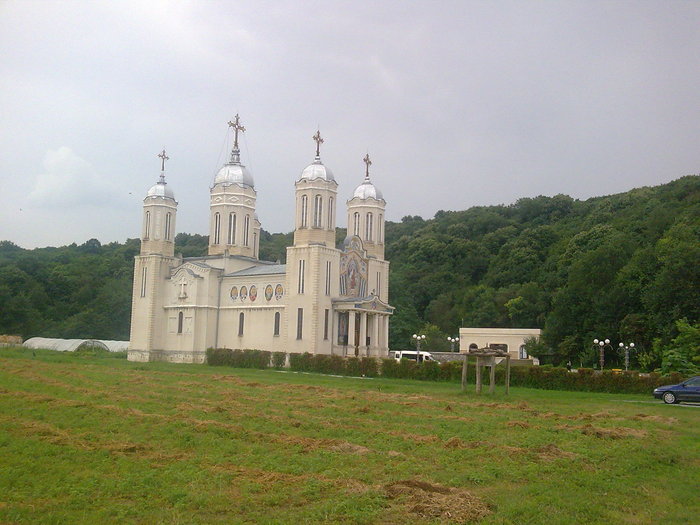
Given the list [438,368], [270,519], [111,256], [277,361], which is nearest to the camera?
[270,519]

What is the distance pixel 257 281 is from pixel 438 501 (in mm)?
43253

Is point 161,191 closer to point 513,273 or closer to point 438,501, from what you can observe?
point 513,273

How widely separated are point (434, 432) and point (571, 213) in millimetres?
75740

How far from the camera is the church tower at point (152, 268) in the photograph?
5653 centimetres

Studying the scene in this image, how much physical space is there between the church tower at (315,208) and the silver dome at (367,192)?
573cm

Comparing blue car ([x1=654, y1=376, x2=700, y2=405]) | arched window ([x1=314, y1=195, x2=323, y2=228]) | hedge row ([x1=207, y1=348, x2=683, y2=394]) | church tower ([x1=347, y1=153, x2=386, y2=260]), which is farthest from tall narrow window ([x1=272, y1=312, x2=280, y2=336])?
blue car ([x1=654, y1=376, x2=700, y2=405])

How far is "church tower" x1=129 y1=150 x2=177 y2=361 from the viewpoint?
56531 mm

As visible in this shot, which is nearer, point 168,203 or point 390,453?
point 390,453

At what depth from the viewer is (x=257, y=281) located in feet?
172

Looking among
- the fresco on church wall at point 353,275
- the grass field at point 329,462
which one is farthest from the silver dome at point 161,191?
the grass field at point 329,462

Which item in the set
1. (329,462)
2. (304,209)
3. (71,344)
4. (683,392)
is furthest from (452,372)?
(71,344)

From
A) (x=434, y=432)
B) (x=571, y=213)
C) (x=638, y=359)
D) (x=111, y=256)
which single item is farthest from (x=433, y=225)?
(x=434, y=432)

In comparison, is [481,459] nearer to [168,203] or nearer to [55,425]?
[55,425]

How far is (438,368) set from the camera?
3675 centimetres
